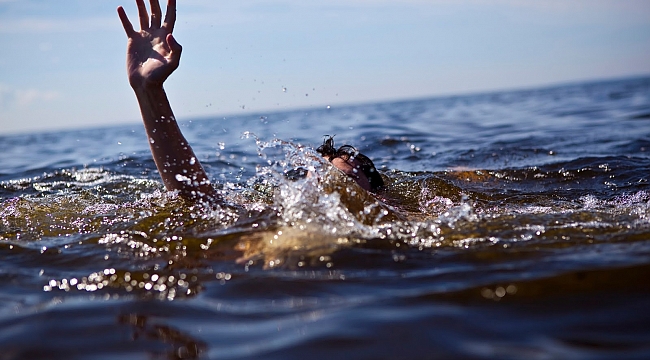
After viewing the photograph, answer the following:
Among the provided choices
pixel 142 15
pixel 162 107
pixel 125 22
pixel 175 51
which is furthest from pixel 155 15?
pixel 162 107

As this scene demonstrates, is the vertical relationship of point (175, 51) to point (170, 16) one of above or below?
below

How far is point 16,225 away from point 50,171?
486 centimetres

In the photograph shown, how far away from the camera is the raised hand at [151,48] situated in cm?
386

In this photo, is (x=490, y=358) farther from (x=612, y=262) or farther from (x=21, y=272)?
(x=21, y=272)

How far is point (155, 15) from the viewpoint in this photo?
13.9 ft

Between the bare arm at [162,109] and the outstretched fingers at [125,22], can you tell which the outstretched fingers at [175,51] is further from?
the outstretched fingers at [125,22]

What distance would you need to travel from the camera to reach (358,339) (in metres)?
2.23

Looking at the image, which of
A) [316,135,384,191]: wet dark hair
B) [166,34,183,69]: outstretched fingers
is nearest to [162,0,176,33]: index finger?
[166,34,183,69]: outstretched fingers

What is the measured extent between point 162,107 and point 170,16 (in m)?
0.72

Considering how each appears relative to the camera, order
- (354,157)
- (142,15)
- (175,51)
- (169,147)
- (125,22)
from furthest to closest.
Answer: (354,157) < (142,15) < (125,22) < (169,147) < (175,51)

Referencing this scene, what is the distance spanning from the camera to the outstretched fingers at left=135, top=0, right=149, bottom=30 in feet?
13.8

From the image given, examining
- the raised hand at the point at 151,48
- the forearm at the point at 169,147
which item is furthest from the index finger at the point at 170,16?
the forearm at the point at 169,147

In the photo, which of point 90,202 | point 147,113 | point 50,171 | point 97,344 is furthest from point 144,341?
point 50,171

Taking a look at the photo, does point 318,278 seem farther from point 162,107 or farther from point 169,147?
point 162,107
